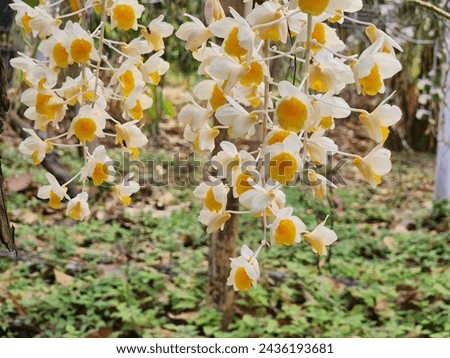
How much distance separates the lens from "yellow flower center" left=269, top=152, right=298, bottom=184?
1.39ft

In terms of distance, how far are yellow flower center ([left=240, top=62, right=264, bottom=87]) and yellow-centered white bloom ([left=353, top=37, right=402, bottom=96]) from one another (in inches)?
2.8

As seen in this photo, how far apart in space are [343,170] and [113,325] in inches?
68.3

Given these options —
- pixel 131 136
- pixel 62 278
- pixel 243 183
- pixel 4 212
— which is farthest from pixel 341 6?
pixel 62 278

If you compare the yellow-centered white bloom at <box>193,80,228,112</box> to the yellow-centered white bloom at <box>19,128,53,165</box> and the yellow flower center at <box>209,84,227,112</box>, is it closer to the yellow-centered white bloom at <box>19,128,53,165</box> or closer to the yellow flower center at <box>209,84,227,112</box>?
the yellow flower center at <box>209,84,227,112</box>

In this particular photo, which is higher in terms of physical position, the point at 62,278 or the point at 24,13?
the point at 24,13

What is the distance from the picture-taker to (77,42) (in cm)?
52

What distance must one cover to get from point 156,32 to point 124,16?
2.7 inches

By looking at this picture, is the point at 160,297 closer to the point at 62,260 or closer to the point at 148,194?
the point at 62,260

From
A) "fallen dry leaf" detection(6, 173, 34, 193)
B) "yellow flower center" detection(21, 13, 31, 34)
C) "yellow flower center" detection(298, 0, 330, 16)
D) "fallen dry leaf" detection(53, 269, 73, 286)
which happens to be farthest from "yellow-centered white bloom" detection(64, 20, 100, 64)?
"fallen dry leaf" detection(6, 173, 34, 193)

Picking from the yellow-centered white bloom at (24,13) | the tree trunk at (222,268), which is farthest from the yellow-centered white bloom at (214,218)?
the tree trunk at (222,268)

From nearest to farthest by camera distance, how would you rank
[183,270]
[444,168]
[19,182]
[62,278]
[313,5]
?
[313,5] < [62,278] < [183,270] < [19,182] < [444,168]

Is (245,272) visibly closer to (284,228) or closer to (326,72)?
(284,228)

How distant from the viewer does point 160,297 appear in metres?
1.75

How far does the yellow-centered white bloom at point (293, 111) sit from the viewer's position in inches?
16.3
